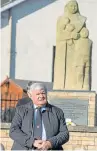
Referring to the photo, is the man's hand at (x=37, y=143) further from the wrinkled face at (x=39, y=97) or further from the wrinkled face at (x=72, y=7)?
the wrinkled face at (x=72, y=7)

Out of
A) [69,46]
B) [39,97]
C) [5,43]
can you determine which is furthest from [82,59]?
[39,97]

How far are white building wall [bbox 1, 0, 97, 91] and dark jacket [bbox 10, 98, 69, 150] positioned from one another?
666 inches

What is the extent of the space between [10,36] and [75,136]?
39.3ft

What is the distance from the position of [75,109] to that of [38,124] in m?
9.44

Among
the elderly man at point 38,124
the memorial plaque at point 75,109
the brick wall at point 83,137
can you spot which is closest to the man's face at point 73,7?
the memorial plaque at point 75,109

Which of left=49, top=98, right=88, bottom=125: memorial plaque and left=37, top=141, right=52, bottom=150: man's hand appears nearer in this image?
left=37, top=141, right=52, bottom=150: man's hand

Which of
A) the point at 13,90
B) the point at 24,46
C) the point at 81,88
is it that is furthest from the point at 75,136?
the point at 24,46

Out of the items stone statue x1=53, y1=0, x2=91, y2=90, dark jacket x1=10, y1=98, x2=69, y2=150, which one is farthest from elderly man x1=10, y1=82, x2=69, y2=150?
stone statue x1=53, y1=0, x2=91, y2=90

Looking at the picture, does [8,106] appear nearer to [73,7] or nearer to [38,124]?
[73,7]

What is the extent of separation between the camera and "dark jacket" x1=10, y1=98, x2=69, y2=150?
21.3 ft

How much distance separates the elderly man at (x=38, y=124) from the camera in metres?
6.48

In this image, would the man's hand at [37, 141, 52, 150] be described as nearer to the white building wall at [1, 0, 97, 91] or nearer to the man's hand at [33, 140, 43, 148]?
the man's hand at [33, 140, 43, 148]

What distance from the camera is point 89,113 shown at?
1606cm

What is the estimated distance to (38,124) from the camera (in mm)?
6539
